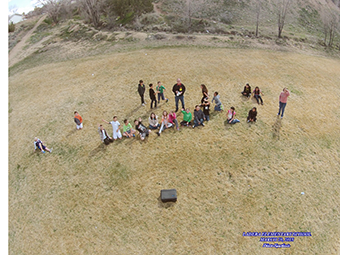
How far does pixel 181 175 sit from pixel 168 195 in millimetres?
1569

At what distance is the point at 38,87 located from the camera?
22500 millimetres

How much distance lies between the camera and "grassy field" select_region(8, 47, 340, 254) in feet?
32.5

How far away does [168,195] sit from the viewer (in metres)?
10.6

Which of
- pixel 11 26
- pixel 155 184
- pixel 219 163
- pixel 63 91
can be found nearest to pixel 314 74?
pixel 219 163

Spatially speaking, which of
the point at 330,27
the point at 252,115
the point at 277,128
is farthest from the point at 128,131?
the point at 330,27

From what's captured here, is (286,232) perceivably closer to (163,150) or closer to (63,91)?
(163,150)

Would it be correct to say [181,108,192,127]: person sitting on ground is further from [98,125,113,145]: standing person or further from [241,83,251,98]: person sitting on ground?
[241,83,251,98]: person sitting on ground

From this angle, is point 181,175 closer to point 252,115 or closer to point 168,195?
point 168,195

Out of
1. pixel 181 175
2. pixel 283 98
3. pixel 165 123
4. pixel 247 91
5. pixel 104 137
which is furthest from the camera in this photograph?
pixel 247 91

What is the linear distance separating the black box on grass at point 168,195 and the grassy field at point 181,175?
1.29ft

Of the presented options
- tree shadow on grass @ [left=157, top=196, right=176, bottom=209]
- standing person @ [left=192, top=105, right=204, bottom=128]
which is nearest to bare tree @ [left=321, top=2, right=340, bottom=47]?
standing person @ [left=192, top=105, right=204, bottom=128]

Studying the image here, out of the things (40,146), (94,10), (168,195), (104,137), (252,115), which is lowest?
(168,195)

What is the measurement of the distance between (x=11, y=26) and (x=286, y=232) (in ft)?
196

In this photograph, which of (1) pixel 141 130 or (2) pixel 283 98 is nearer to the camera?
(1) pixel 141 130
